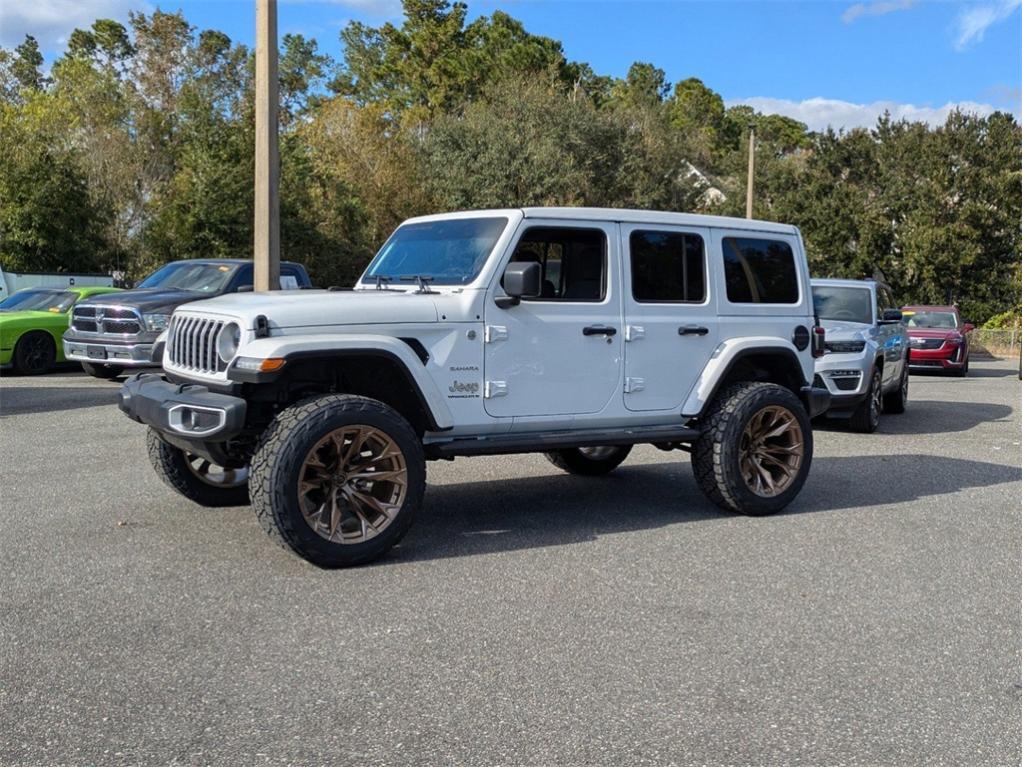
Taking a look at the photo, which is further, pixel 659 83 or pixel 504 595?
pixel 659 83

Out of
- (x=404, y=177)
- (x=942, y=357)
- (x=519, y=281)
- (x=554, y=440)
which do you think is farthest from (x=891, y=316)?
(x=404, y=177)

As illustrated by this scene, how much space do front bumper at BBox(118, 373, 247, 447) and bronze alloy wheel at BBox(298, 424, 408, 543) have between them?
0.48 m

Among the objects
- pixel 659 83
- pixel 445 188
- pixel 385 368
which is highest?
pixel 659 83

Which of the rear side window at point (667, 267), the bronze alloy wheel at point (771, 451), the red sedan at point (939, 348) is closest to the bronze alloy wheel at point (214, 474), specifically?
the rear side window at point (667, 267)

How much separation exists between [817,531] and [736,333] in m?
1.45

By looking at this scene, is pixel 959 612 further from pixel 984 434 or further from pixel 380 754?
pixel 984 434

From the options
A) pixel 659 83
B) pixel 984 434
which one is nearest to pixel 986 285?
pixel 984 434

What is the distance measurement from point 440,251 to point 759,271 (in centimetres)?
241

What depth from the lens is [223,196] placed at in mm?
31359

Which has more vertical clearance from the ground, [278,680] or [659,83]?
[659,83]

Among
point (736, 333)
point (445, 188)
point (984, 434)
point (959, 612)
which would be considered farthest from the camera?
point (445, 188)

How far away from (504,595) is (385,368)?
5.10 feet

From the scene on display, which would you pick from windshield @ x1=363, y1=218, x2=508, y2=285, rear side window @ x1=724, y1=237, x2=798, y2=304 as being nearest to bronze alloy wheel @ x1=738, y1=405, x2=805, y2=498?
rear side window @ x1=724, y1=237, x2=798, y2=304

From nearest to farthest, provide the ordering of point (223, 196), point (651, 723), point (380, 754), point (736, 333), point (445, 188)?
1. point (380, 754)
2. point (651, 723)
3. point (736, 333)
4. point (223, 196)
5. point (445, 188)
